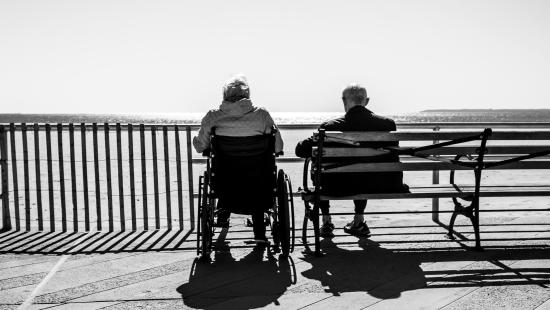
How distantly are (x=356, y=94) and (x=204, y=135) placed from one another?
50.1 inches

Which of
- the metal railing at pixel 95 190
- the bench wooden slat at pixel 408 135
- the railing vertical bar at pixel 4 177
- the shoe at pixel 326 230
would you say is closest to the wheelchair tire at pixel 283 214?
the bench wooden slat at pixel 408 135

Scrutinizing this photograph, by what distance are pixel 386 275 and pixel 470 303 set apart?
27.6 inches

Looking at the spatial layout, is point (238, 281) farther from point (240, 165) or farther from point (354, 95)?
point (354, 95)

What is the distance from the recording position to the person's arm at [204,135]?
177 inches

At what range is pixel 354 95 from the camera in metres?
5.00

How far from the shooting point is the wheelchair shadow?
3.41 metres

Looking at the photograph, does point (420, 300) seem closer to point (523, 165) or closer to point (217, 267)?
point (217, 267)

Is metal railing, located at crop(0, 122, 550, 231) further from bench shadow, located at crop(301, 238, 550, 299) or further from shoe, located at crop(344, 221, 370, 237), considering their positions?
bench shadow, located at crop(301, 238, 550, 299)

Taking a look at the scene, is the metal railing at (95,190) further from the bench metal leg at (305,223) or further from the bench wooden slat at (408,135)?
the bench wooden slat at (408,135)

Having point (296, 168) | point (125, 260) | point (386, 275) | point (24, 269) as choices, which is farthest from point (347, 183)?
point (296, 168)

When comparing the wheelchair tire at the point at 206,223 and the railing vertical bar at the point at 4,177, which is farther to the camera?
the railing vertical bar at the point at 4,177

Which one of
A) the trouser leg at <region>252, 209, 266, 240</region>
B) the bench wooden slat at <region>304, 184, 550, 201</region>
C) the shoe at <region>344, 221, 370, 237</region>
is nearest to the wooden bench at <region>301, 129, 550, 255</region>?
the bench wooden slat at <region>304, 184, 550, 201</region>

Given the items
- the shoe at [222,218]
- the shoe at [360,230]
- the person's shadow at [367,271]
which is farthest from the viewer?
the shoe at [360,230]

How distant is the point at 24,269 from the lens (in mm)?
4184
